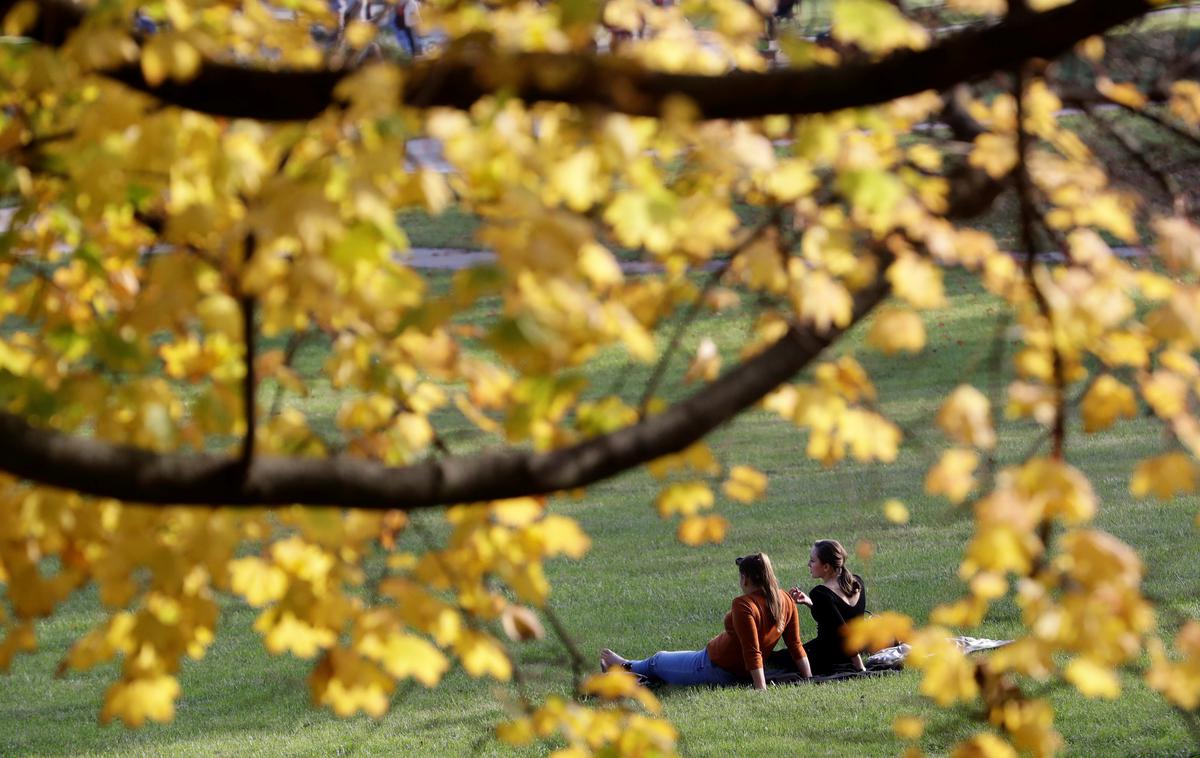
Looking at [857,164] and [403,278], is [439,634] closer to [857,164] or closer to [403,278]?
[403,278]

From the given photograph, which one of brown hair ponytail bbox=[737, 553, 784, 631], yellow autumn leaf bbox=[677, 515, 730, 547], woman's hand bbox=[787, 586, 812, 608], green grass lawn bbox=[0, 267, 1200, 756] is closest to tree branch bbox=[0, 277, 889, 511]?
yellow autumn leaf bbox=[677, 515, 730, 547]

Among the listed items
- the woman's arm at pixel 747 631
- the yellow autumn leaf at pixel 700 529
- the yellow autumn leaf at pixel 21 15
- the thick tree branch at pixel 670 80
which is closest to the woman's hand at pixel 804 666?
the woman's arm at pixel 747 631

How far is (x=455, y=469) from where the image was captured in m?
2.25

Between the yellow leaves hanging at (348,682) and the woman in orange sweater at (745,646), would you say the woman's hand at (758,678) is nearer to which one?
the woman in orange sweater at (745,646)

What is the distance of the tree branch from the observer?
2.06 m

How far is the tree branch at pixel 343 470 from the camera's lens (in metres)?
2.06

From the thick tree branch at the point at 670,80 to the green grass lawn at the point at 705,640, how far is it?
8.29 ft

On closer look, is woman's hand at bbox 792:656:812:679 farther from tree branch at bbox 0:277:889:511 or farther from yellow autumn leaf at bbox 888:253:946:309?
tree branch at bbox 0:277:889:511

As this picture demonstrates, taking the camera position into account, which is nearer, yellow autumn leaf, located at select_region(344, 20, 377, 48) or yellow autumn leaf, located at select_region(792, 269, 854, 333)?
yellow autumn leaf, located at select_region(792, 269, 854, 333)

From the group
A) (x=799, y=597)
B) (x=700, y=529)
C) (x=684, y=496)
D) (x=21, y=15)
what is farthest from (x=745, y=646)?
(x=21, y=15)

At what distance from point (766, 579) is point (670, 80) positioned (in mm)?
6216

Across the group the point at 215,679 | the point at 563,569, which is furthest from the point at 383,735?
the point at 563,569

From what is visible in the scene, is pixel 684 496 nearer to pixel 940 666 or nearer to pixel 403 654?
pixel 940 666

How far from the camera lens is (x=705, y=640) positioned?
9.33 meters
